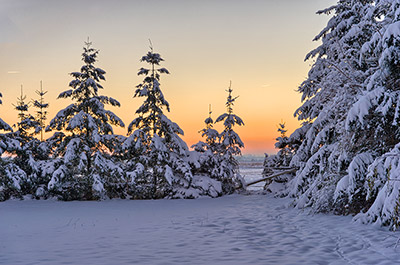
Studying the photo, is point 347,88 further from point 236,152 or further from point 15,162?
point 15,162

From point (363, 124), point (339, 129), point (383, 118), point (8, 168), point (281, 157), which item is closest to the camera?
point (363, 124)

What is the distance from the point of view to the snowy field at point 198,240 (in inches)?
274

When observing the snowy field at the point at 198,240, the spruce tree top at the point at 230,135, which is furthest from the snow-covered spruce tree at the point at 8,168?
the spruce tree top at the point at 230,135

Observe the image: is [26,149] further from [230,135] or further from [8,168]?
[230,135]

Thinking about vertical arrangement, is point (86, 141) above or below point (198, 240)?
above

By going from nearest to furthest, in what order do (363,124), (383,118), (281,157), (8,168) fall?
(363,124) → (383,118) → (8,168) → (281,157)

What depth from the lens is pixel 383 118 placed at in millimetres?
9195

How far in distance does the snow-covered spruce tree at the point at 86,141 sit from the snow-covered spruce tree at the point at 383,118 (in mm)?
14273

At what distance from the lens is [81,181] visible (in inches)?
817

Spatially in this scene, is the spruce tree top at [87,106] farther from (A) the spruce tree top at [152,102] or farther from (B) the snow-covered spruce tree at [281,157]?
(B) the snow-covered spruce tree at [281,157]

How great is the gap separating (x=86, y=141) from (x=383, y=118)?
16627 millimetres

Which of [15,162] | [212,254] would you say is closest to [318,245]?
[212,254]

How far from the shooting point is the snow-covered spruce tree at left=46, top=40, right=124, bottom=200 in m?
20.4

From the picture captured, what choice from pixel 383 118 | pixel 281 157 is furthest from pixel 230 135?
pixel 383 118
